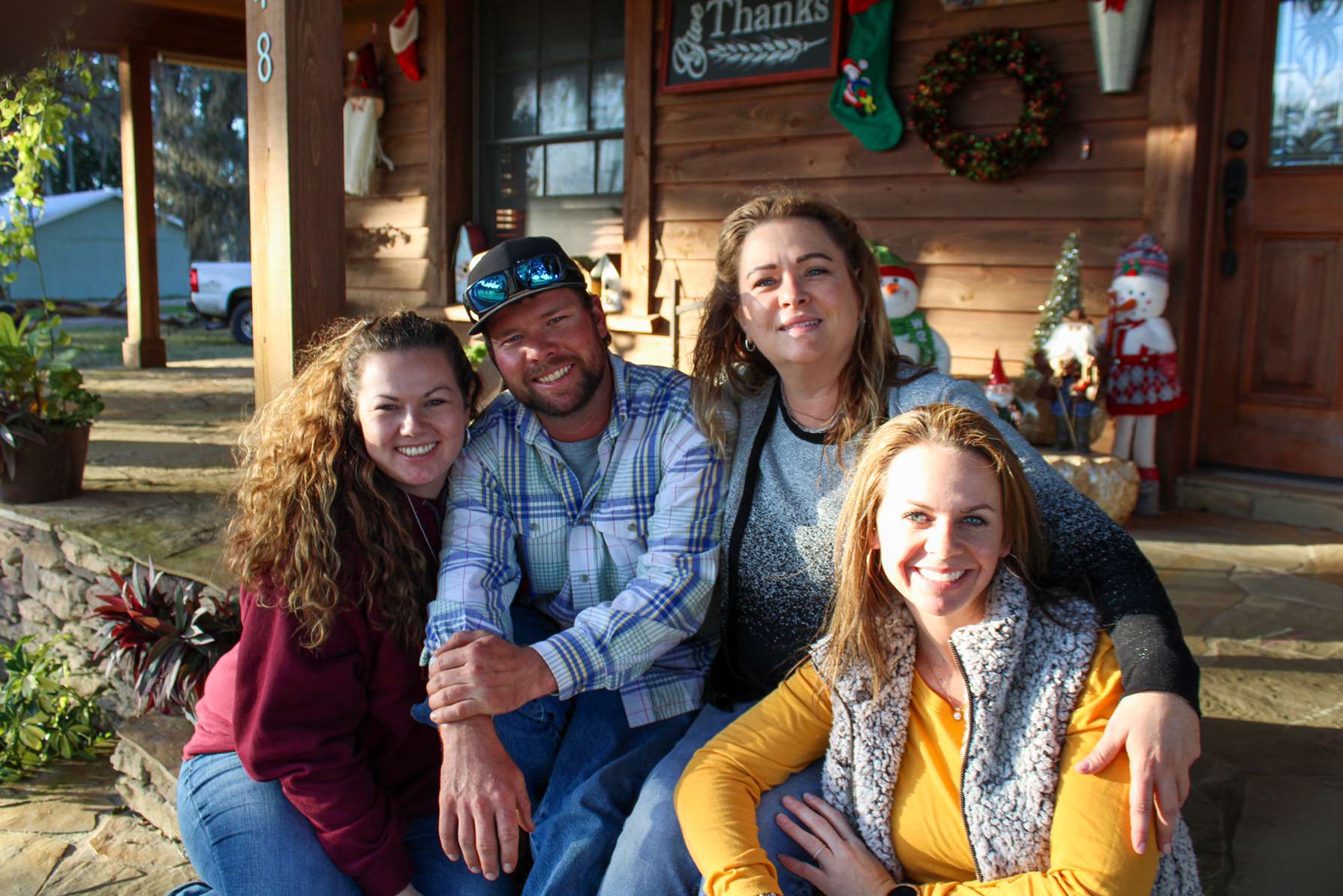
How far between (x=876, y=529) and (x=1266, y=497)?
3.39m

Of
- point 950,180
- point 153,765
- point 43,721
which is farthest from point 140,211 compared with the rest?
point 153,765

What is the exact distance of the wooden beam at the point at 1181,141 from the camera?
4168mm

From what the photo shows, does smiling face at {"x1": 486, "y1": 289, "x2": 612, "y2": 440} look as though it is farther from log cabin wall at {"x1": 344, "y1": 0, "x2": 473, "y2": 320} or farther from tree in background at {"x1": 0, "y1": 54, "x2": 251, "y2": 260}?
tree in background at {"x1": 0, "y1": 54, "x2": 251, "y2": 260}

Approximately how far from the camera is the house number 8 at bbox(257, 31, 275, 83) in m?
2.84

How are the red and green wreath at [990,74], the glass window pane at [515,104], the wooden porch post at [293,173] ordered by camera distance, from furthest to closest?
the glass window pane at [515,104]
the red and green wreath at [990,74]
the wooden porch post at [293,173]

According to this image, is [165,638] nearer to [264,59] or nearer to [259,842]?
[259,842]

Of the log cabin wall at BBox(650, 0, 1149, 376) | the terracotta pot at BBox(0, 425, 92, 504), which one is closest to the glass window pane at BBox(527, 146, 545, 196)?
the log cabin wall at BBox(650, 0, 1149, 376)

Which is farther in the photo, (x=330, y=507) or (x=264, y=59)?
(x=264, y=59)

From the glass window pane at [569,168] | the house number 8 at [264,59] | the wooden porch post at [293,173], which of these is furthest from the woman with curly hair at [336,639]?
the glass window pane at [569,168]

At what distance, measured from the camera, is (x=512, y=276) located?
2.10m

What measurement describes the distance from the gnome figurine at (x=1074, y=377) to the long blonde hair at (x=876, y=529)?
9.17ft

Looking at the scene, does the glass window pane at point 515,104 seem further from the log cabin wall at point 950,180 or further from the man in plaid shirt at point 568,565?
the man in plaid shirt at point 568,565

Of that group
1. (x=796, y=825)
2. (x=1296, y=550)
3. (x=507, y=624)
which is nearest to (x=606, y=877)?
(x=796, y=825)

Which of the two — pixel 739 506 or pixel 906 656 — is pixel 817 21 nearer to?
pixel 739 506
